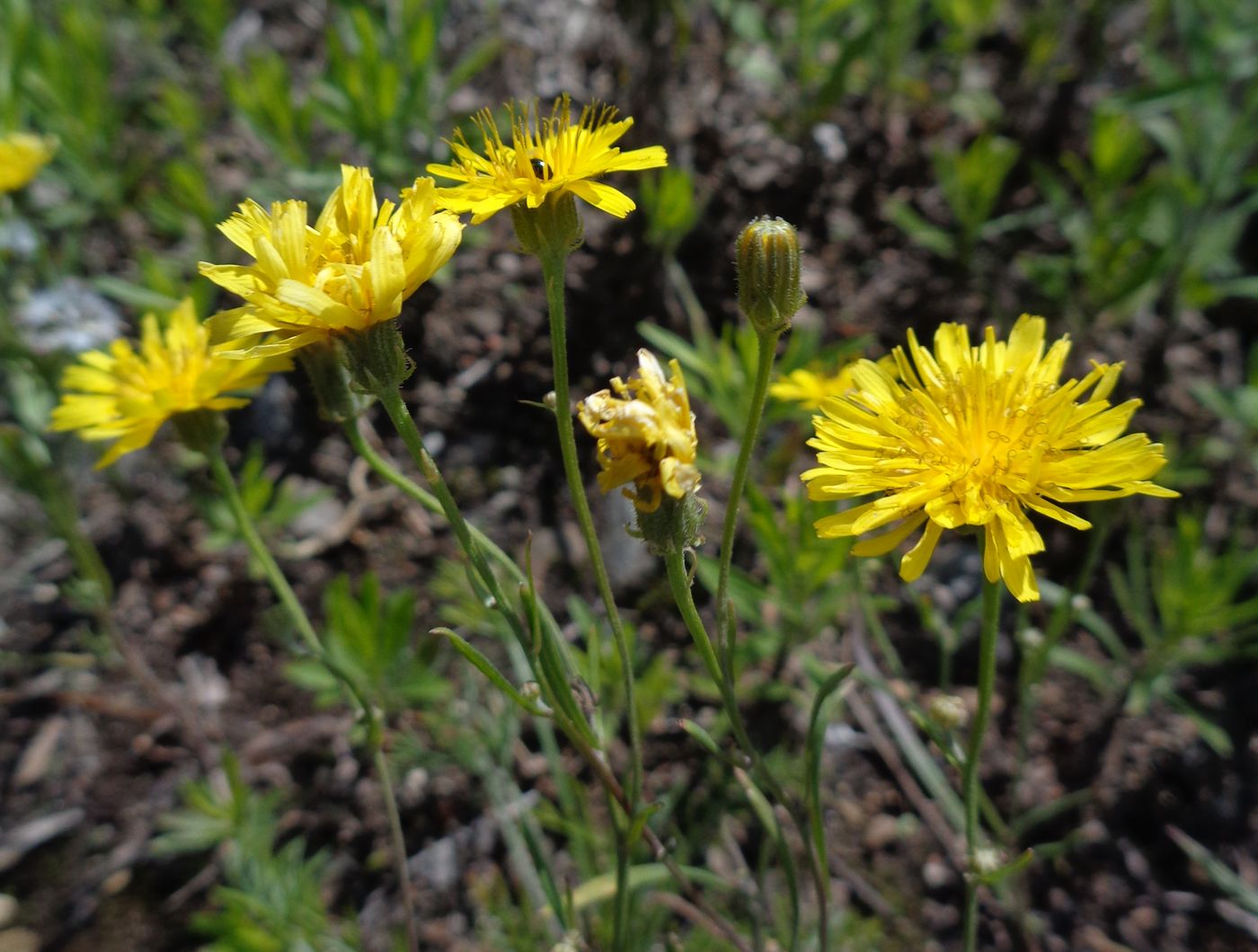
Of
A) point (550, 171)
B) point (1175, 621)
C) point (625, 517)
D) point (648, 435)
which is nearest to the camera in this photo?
point (648, 435)

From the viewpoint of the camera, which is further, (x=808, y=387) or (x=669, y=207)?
(x=669, y=207)

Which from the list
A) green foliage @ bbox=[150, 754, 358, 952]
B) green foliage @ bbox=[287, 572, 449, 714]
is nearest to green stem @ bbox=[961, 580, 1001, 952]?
green foliage @ bbox=[287, 572, 449, 714]

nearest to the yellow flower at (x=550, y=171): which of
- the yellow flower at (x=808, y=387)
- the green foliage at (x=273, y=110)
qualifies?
the yellow flower at (x=808, y=387)

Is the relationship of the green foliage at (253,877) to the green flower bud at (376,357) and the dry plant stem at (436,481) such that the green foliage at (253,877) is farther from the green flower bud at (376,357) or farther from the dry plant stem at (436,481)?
the green flower bud at (376,357)

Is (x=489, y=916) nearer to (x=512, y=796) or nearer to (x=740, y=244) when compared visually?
(x=512, y=796)

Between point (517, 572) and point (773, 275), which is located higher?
point (773, 275)

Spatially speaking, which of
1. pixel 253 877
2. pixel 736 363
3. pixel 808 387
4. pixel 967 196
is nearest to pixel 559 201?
pixel 808 387

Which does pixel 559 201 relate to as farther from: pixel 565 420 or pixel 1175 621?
pixel 1175 621

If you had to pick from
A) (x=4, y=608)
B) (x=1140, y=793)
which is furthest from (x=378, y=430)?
(x=1140, y=793)
